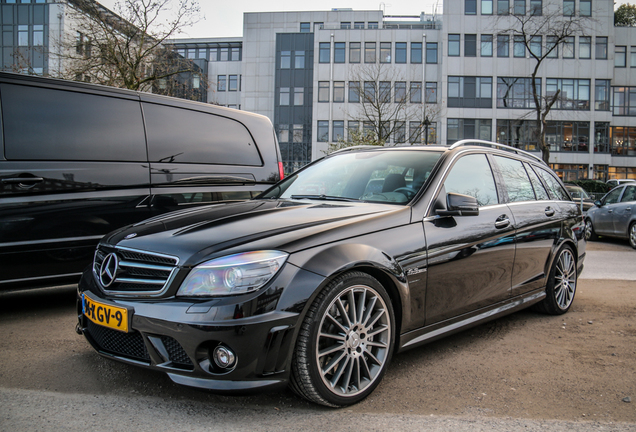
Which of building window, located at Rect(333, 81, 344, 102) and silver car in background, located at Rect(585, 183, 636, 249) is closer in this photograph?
silver car in background, located at Rect(585, 183, 636, 249)

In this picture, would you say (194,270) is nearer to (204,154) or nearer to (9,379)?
(9,379)

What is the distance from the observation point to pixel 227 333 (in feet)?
7.91

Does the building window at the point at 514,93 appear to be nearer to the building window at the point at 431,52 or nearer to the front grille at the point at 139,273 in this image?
the building window at the point at 431,52

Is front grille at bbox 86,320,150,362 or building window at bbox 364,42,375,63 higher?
building window at bbox 364,42,375,63

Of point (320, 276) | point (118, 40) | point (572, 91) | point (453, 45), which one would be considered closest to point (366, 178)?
point (320, 276)

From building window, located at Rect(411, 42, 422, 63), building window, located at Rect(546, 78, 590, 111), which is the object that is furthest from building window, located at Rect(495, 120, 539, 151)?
building window, located at Rect(411, 42, 422, 63)

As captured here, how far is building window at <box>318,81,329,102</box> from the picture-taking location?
151 ft

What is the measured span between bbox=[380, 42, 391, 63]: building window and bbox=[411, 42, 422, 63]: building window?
2025 millimetres

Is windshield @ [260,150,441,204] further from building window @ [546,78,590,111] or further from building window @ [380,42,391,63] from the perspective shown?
building window @ [546,78,590,111]

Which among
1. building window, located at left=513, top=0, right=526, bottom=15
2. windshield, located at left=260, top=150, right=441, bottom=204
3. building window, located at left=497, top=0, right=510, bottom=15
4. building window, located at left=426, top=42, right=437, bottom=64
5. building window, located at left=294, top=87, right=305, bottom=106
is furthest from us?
building window, located at left=294, top=87, right=305, bottom=106

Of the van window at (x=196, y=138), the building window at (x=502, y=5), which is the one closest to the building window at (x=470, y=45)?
the building window at (x=502, y=5)

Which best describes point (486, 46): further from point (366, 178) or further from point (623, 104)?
point (366, 178)

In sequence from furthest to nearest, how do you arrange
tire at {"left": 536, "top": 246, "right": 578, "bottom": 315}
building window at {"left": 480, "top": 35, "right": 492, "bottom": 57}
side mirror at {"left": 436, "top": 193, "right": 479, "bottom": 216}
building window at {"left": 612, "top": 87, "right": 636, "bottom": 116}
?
1. building window at {"left": 612, "top": 87, "right": 636, "bottom": 116}
2. building window at {"left": 480, "top": 35, "right": 492, "bottom": 57}
3. tire at {"left": 536, "top": 246, "right": 578, "bottom": 315}
4. side mirror at {"left": 436, "top": 193, "right": 479, "bottom": 216}

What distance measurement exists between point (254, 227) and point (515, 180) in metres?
2.62
